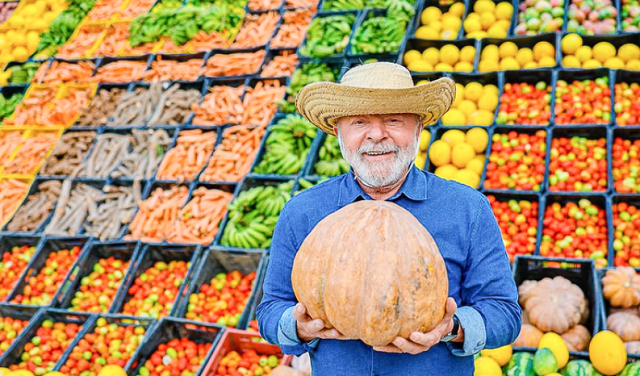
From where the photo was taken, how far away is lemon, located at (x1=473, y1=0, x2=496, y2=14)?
235 inches

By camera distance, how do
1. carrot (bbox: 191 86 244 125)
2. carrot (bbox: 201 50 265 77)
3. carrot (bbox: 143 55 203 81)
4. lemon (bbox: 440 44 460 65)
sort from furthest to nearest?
carrot (bbox: 143 55 203 81)
carrot (bbox: 201 50 265 77)
carrot (bbox: 191 86 244 125)
lemon (bbox: 440 44 460 65)

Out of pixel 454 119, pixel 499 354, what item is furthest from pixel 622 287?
pixel 454 119

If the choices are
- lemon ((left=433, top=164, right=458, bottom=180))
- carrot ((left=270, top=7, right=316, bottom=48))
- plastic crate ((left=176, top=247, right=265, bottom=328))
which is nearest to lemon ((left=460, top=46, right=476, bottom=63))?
lemon ((left=433, top=164, right=458, bottom=180))

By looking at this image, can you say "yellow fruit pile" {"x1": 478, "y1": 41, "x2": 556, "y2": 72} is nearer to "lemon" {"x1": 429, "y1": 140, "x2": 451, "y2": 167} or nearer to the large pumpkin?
"lemon" {"x1": 429, "y1": 140, "x2": 451, "y2": 167}

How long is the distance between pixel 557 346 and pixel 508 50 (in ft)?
11.5

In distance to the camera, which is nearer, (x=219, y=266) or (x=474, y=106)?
(x=219, y=266)

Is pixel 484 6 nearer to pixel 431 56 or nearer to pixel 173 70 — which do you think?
pixel 431 56

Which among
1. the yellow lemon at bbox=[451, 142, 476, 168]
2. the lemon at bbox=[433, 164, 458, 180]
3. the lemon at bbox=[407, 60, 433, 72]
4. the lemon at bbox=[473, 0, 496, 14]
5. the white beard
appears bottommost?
the white beard

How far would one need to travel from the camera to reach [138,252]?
4648mm

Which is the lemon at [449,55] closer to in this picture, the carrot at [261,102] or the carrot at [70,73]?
the carrot at [261,102]

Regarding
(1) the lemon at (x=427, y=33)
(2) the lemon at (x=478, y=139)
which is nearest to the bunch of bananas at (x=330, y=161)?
(2) the lemon at (x=478, y=139)

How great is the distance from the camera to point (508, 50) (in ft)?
17.7

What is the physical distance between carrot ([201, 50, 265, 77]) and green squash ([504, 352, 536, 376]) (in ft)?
15.2

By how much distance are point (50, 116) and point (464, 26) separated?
5.43 m
